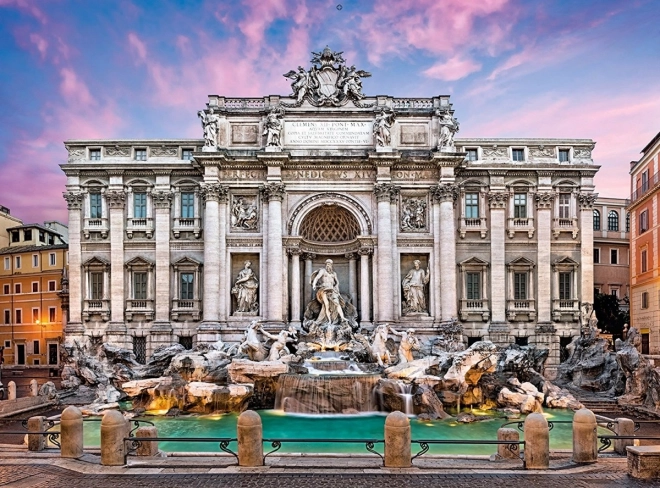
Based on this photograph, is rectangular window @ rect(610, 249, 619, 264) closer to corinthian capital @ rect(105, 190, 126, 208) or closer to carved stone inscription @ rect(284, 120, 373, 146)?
carved stone inscription @ rect(284, 120, 373, 146)

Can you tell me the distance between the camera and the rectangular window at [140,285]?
104 feet

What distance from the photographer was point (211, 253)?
97.9 feet

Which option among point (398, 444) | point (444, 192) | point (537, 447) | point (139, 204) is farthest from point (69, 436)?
point (444, 192)

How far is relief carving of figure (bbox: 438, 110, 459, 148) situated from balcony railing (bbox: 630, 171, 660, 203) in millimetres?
14675

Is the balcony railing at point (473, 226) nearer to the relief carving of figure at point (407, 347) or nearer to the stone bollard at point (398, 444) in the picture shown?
the relief carving of figure at point (407, 347)

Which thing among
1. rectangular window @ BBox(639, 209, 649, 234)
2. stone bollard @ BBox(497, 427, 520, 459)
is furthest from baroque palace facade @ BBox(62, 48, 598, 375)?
stone bollard @ BBox(497, 427, 520, 459)

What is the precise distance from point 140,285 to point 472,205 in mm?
20289

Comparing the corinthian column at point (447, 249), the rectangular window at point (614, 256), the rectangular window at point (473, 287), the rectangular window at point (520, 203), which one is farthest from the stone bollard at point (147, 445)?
the rectangular window at point (614, 256)

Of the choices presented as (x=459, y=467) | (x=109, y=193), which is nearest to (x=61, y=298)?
(x=109, y=193)

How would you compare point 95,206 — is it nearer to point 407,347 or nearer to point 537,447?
point 407,347

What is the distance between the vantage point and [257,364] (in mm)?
22641

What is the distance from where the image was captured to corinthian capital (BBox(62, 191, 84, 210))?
3131 cm

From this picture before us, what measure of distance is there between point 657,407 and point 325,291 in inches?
633

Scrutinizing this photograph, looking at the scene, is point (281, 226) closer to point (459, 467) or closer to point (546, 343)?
point (546, 343)
